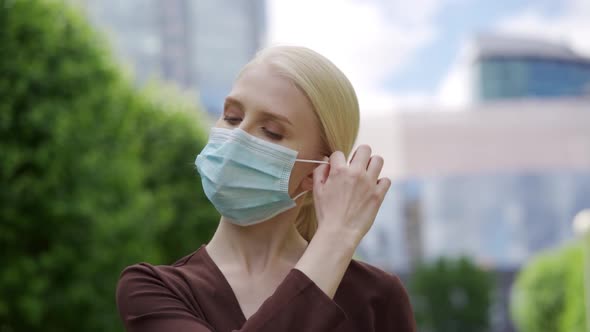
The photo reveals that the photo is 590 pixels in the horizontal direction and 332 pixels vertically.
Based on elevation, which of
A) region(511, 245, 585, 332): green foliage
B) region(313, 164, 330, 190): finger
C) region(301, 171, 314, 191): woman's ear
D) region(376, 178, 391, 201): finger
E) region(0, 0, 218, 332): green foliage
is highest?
region(313, 164, 330, 190): finger

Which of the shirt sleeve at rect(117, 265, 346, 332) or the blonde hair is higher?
the blonde hair

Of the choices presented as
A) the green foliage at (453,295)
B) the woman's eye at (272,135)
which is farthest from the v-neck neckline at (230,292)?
the green foliage at (453,295)

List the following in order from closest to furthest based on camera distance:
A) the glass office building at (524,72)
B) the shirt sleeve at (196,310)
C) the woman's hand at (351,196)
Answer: the shirt sleeve at (196,310)
the woman's hand at (351,196)
the glass office building at (524,72)

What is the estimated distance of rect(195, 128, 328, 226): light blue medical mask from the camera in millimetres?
1971

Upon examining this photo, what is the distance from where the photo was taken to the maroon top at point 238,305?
5.51 feet

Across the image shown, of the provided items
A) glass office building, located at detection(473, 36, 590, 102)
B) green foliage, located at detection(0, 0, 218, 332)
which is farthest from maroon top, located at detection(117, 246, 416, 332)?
glass office building, located at detection(473, 36, 590, 102)

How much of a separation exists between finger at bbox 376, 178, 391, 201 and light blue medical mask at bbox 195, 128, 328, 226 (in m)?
0.21

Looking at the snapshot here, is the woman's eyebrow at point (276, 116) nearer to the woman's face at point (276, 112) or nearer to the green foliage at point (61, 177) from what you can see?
the woman's face at point (276, 112)

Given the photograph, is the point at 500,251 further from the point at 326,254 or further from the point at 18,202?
the point at 326,254

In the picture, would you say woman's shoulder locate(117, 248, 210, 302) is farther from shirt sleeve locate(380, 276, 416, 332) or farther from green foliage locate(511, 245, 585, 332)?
green foliage locate(511, 245, 585, 332)

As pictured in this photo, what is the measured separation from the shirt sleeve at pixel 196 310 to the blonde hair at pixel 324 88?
17.3 inches

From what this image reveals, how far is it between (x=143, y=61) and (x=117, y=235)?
6667cm

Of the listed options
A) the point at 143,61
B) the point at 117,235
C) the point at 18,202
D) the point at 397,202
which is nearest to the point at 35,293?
the point at 18,202

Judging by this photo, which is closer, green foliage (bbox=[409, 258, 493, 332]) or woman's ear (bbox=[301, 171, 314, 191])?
woman's ear (bbox=[301, 171, 314, 191])
